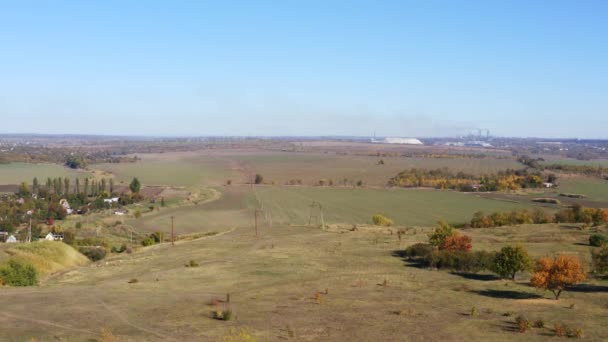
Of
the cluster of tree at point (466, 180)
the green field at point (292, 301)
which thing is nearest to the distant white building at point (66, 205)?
the green field at point (292, 301)

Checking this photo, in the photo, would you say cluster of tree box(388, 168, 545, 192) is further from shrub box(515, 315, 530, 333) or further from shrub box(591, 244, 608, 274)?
shrub box(515, 315, 530, 333)

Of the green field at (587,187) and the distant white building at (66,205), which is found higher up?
the green field at (587,187)

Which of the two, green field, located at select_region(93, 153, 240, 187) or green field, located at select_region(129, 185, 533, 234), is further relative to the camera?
green field, located at select_region(93, 153, 240, 187)

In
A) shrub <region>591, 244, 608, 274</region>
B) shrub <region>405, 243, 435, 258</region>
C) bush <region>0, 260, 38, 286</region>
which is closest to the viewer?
shrub <region>591, 244, 608, 274</region>

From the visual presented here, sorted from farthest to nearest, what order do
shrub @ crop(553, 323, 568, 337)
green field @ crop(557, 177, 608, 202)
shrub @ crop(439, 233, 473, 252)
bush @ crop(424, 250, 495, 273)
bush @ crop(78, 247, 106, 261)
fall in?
1. green field @ crop(557, 177, 608, 202)
2. bush @ crop(78, 247, 106, 261)
3. shrub @ crop(439, 233, 473, 252)
4. bush @ crop(424, 250, 495, 273)
5. shrub @ crop(553, 323, 568, 337)

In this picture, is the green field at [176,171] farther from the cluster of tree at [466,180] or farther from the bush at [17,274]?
the bush at [17,274]

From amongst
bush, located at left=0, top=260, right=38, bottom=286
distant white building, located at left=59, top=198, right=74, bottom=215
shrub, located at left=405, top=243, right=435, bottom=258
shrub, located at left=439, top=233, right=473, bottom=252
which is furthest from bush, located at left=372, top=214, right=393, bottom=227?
distant white building, located at left=59, top=198, right=74, bottom=215

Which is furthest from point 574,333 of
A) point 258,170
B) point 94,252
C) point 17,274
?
point 258,170

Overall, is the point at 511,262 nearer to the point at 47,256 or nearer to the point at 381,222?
the point at 47,256
